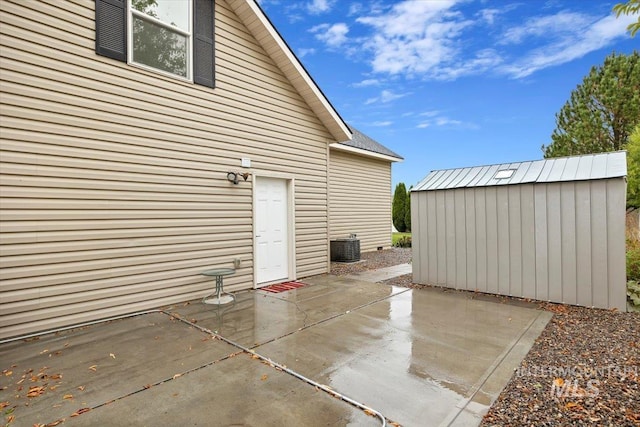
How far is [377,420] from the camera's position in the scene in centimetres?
224

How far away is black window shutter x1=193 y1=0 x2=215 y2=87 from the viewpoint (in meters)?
5.39

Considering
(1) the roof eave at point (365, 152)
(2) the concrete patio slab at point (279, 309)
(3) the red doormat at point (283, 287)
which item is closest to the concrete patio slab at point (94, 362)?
(2) the concrete patio slab at point (279, 309)

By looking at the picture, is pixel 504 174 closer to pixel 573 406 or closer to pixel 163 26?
pixel 573 406

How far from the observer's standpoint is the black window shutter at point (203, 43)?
5.39m

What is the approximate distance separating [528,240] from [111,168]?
6.46m

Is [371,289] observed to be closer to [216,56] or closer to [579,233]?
[579,233]

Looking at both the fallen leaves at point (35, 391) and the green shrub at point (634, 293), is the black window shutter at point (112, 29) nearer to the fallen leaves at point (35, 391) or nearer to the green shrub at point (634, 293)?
the fallen leaves at point (35, 391)

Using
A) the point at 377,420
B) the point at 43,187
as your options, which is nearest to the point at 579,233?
the point at 377,420

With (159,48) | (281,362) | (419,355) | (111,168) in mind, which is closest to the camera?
(281,362)

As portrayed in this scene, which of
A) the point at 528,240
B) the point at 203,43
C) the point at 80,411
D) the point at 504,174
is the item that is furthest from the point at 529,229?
the point at 203,43

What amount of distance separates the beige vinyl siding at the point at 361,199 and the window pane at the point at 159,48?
6.06 meters

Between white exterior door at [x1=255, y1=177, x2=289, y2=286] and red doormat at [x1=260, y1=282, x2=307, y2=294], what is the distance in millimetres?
181

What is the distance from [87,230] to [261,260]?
300cm

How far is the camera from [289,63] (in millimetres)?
6480
